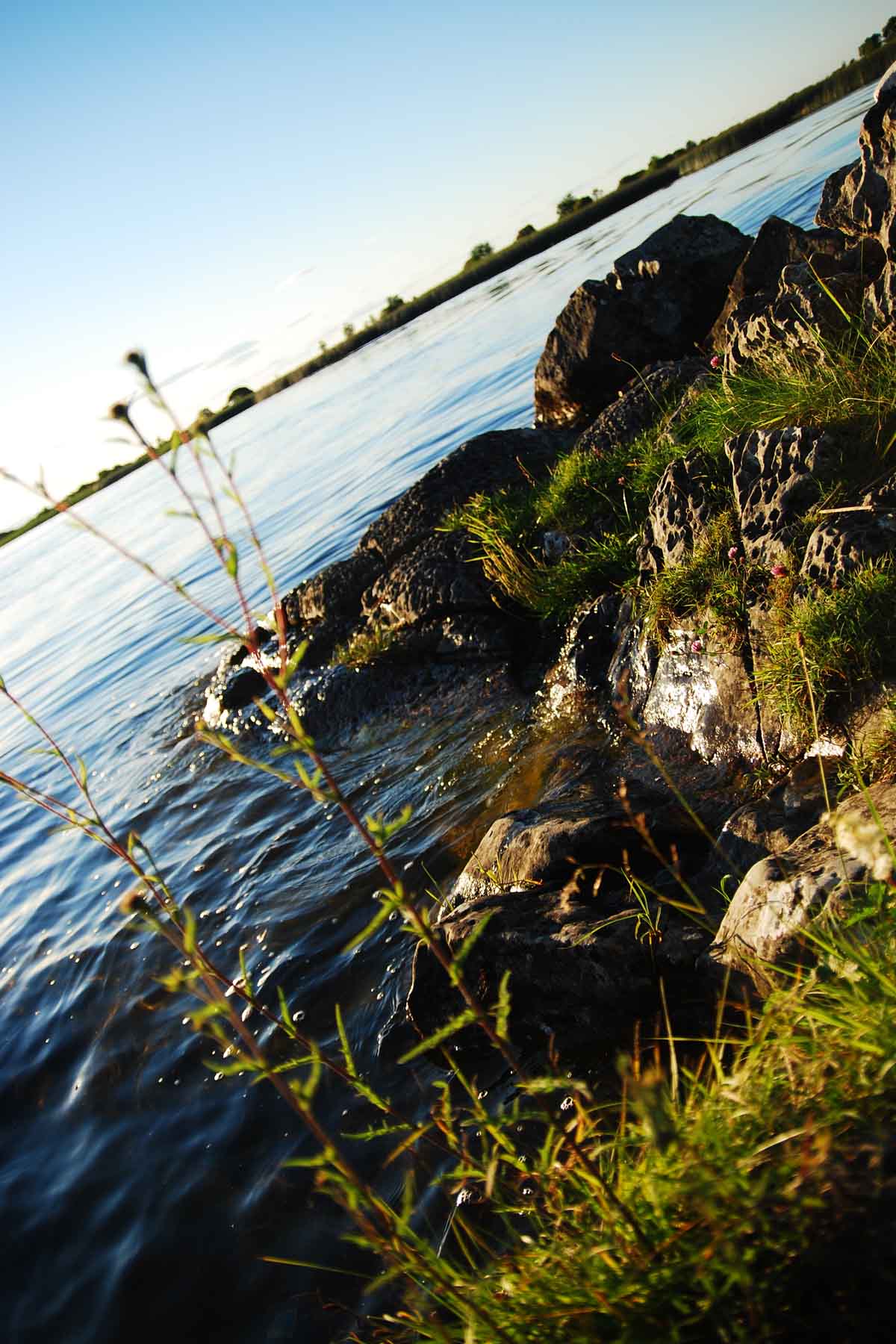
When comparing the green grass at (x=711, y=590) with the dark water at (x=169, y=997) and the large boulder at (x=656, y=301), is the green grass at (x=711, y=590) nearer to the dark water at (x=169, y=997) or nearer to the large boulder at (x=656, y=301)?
the dark water at (x=169, y=997)

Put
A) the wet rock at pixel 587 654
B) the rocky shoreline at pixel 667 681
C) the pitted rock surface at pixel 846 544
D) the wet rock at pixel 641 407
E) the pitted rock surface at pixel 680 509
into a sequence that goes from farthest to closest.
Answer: the wet rock at pixel 641 407
the wet rock at pixel 587 654
the pitted rock surface at pixel 680 509
the pitted rock surface at pixel 846 544
the rocky shoreline at pixel 667 681

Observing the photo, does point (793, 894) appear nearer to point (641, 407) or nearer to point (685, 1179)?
point (685, 1179)

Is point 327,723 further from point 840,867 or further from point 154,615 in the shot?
point 154,615

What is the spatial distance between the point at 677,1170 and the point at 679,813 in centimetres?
320

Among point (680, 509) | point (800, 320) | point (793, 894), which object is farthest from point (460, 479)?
point (793, 894)

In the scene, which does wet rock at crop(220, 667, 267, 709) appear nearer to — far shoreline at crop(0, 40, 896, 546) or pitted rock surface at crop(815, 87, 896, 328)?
pitted rock surface at crop(815, 87, 896, 328)

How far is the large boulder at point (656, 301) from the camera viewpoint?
1116cm

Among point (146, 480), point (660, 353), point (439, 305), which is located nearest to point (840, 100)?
point (439, 305)

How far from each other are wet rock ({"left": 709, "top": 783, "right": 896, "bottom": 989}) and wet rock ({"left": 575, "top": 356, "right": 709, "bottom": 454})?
5.77 m

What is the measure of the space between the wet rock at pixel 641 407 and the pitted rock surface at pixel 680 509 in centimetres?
235

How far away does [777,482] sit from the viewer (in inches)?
211

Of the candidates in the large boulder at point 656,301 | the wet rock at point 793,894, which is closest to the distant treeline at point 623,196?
the large boulder at point 656,301

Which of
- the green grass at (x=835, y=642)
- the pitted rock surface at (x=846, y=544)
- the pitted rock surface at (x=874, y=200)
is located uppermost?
the pitted rock surface at (x=874, y=200)

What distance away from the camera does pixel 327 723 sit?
367 inches
